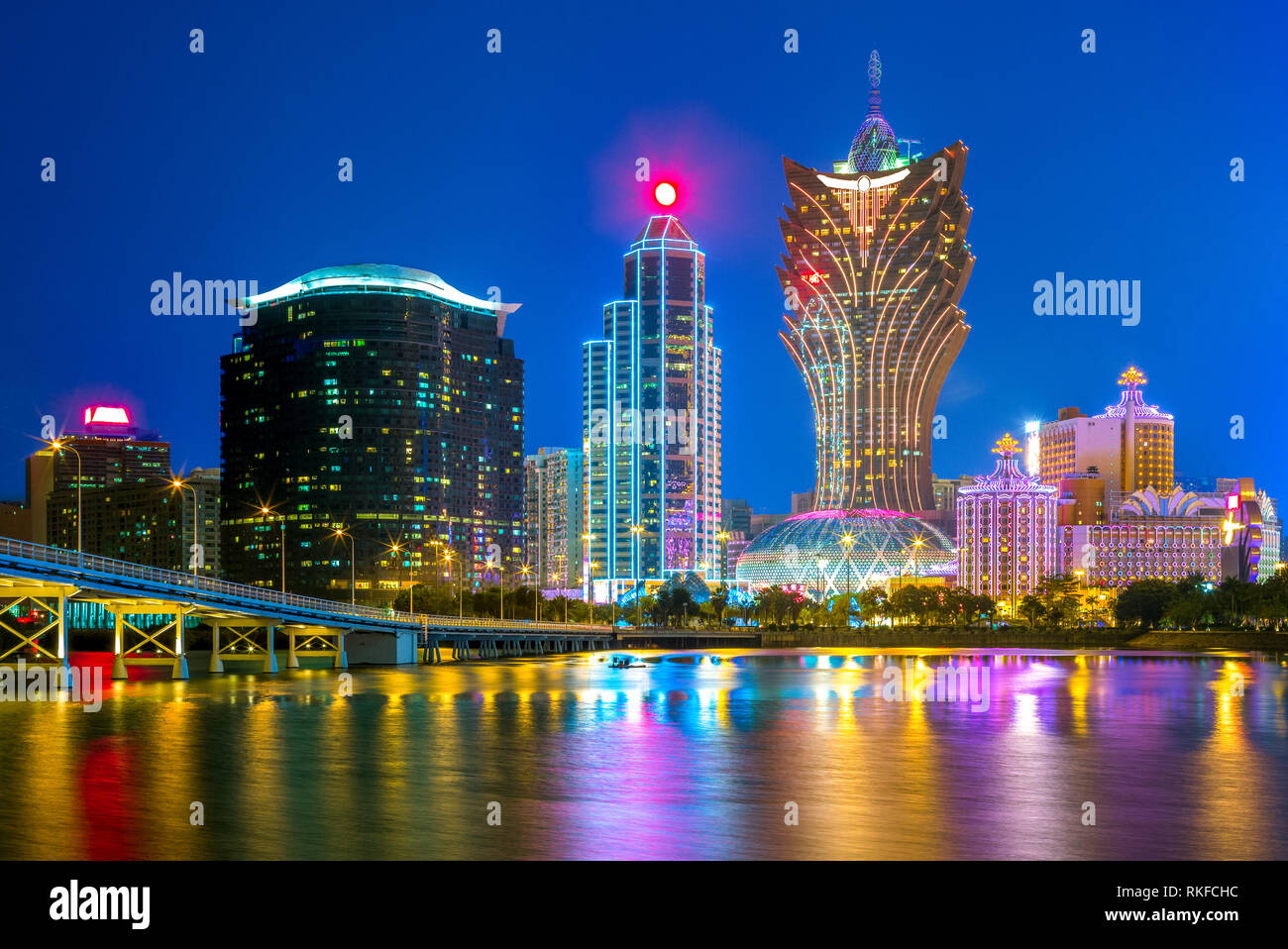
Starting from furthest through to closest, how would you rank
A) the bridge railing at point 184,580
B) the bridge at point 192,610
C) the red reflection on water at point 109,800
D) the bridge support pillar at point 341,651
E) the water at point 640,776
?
the bridge support pillar at point 341,651 < the bridge at point 192,610 < the bridge railing at point 184,580 < the water at point 640,776 < the red reflection on water at point 109,800

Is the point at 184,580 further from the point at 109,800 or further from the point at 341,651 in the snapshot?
the point at 109,800

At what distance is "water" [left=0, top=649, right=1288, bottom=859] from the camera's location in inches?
1261

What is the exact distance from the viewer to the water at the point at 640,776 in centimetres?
3203

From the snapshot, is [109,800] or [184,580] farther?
[184,580]

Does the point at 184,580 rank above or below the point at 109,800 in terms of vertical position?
above

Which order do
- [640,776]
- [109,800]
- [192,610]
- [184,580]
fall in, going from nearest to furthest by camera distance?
[109,800] < [640,776] < [184,580] < [192,610]

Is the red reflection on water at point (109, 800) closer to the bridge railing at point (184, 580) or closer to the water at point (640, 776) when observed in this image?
the water at point (640, 776)

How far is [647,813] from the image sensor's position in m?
36.6

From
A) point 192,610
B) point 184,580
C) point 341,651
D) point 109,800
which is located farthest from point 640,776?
point 341,651

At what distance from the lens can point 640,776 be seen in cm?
4462

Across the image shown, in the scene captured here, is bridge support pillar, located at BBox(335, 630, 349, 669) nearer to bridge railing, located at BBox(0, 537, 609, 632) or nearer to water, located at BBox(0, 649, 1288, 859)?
bridge railing, located at BBox(0, 537, 609, 632)

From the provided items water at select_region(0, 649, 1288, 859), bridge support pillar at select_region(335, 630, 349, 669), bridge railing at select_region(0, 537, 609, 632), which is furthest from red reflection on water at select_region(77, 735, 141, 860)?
bridge support pillar at select_region(335, 630, 349, 669)

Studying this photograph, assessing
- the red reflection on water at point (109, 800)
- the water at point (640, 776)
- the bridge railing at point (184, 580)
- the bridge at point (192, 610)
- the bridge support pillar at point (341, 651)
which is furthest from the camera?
the bridge support pillar at point (341, 651)

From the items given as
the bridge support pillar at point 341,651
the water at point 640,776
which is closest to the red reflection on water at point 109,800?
the water at point 640,776
